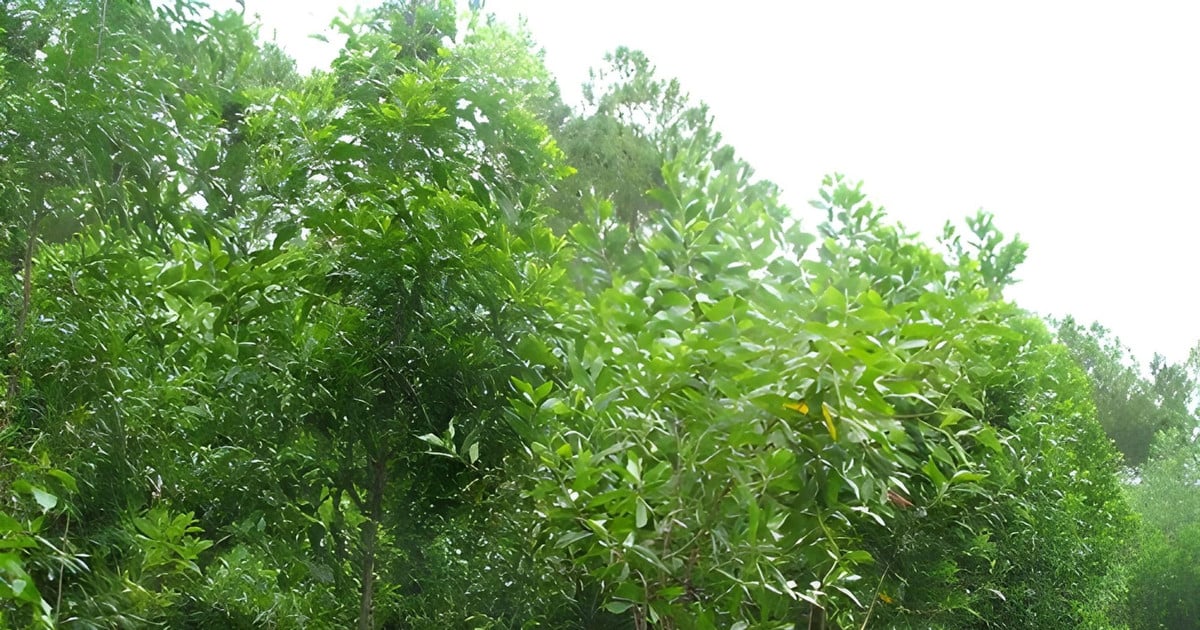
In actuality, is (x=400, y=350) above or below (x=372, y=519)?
above

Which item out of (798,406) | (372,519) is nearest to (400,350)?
(372,519)

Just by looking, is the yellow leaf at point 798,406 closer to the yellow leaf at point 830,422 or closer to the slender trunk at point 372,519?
the yellow leaf at point 830,422

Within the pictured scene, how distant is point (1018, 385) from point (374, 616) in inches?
100

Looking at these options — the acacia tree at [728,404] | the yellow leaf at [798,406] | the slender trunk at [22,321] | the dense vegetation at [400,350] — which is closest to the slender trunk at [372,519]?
the dense vegetation at [400,350]

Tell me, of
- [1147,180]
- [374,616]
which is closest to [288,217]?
[374,616]

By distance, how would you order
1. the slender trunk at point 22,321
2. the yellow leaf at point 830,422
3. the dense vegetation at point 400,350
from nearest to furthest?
1. the yellow leaf at point 830,422
2. the dense vegetation at point 400,350
3. the slender trunk at point 22,321

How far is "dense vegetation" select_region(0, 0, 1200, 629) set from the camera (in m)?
1.35

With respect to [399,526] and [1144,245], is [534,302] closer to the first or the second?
[399,526]

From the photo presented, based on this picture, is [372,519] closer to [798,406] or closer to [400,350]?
[400,350]

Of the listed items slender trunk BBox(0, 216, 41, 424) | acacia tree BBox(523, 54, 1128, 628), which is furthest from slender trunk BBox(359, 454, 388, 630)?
slender trunk BBox(0, 216, 41, 424)

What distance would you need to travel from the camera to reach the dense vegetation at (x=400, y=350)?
1.35 m

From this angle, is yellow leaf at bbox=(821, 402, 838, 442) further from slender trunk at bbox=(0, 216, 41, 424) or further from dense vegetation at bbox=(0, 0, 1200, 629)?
slender trunk at bbox=(0, 216, 41, 424)

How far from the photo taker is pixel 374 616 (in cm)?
194

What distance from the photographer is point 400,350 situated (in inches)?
69.8
